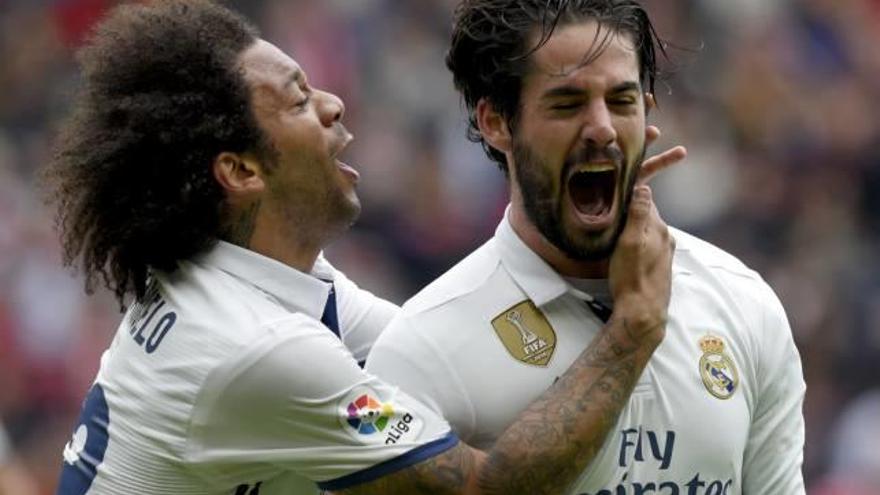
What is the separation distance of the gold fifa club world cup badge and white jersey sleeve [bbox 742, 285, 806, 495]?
0.53 metres

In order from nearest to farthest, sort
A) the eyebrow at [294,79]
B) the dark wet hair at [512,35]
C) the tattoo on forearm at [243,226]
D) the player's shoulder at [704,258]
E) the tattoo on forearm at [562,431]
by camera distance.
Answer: the tattoo on forearm at [562,431] < the dark wet hair at [512,35] < the player's shoulder at [704,258] < the tattoo on forearm at [243,226] < the eyebrow at [294,79]

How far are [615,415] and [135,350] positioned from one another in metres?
1.23

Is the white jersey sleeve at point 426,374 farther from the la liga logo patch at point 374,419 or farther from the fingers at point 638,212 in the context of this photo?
the fingers at point 638,212

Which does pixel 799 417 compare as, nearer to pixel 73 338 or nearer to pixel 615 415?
pixel 615 415

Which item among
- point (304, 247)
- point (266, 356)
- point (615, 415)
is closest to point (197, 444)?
point (266, 356)

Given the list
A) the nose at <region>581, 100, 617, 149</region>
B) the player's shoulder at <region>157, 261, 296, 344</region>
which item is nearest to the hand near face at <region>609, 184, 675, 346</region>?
the nose at <region>581, 100, 617, 149</region>

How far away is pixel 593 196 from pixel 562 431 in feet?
2.00

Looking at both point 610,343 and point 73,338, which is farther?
point 73,338

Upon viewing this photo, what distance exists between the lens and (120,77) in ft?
18.3

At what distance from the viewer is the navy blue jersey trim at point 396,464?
16.7 feet

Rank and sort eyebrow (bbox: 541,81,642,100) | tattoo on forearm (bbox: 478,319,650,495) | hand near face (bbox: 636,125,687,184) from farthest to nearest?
hand near face (bbox: 636,125,687,184) → eyebrow (bbox: 541,81,642,100) → tattoo on forearm (bbox: 478,319,650,495)

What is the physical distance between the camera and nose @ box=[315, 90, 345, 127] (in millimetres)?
5758

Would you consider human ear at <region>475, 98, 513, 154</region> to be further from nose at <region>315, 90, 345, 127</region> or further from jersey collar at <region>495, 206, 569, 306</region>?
nose at <region>315, 90, 345, 127</region>

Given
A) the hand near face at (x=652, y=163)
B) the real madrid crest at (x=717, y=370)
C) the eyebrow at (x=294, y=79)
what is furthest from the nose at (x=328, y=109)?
the real madrid crest at (x=717, y=370)
